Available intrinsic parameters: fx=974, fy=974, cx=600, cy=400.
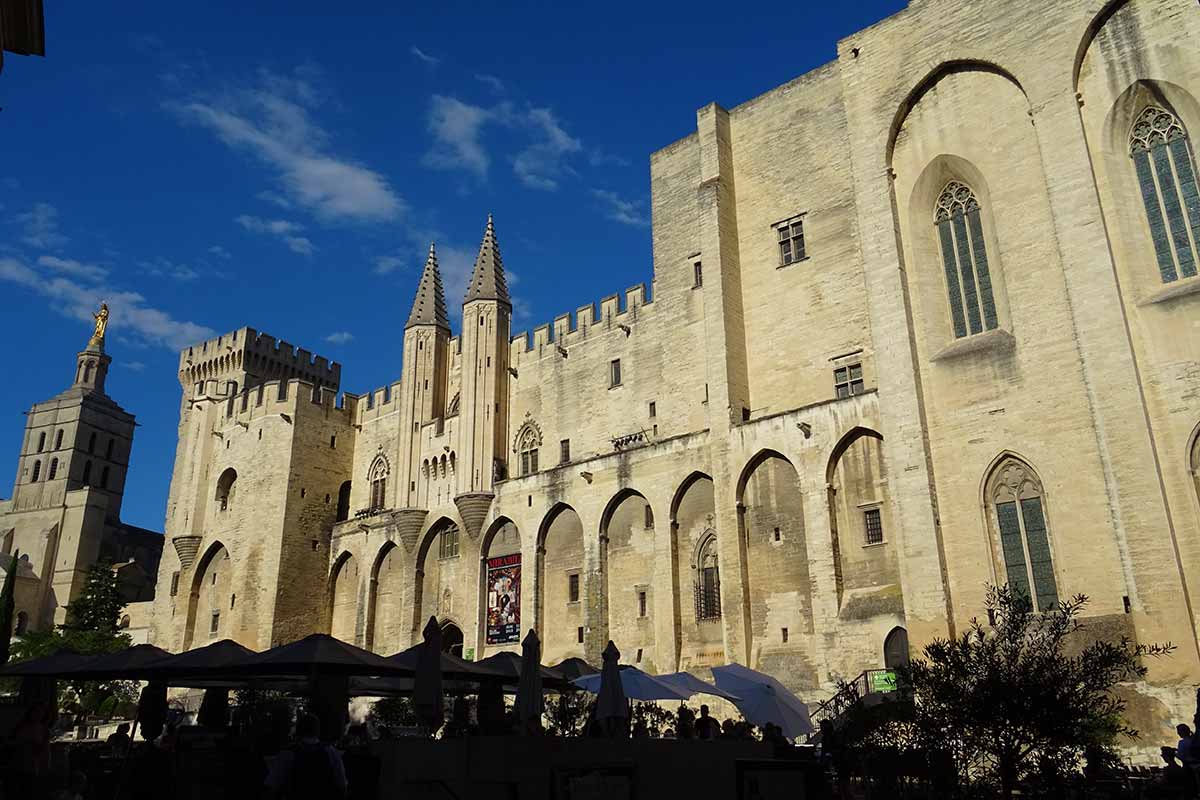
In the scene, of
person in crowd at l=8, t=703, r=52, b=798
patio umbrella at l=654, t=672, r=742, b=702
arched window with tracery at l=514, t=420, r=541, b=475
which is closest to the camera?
person in crowd at l=8, t=703, r=52, b=798

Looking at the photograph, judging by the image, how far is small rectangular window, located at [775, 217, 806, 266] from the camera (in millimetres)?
25859

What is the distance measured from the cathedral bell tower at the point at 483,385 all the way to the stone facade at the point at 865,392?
0.10 metres

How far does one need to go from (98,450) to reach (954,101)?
193 feet

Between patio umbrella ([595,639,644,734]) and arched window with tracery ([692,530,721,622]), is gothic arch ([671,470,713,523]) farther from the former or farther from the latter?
patio umbrella ([595,639,644,734])

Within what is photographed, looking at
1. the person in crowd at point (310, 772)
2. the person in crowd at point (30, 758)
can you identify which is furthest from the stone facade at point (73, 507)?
the person in crowd at point (310, 772)

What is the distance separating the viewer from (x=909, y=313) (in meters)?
20.7

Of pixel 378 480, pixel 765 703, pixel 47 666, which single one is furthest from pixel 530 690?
pixel 378 480

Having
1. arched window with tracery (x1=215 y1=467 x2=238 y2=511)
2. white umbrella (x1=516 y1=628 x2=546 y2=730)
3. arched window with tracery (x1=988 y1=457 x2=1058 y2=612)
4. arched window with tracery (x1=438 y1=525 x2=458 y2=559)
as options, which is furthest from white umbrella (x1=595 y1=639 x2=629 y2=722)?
arched window with tracery (x1=215 y1=467 x2=238 y2=511)

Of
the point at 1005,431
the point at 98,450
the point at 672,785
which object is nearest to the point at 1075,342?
the point at 1005,431

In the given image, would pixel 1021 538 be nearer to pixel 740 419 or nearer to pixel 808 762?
pixel 740 419

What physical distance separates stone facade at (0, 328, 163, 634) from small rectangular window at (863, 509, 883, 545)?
36525 mm

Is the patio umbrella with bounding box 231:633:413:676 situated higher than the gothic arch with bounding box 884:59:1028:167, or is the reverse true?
the gothic arch with bounding box 884:59:1028:167

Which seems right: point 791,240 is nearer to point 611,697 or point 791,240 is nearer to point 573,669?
point 573,669

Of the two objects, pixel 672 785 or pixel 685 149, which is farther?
pixel 685 149
